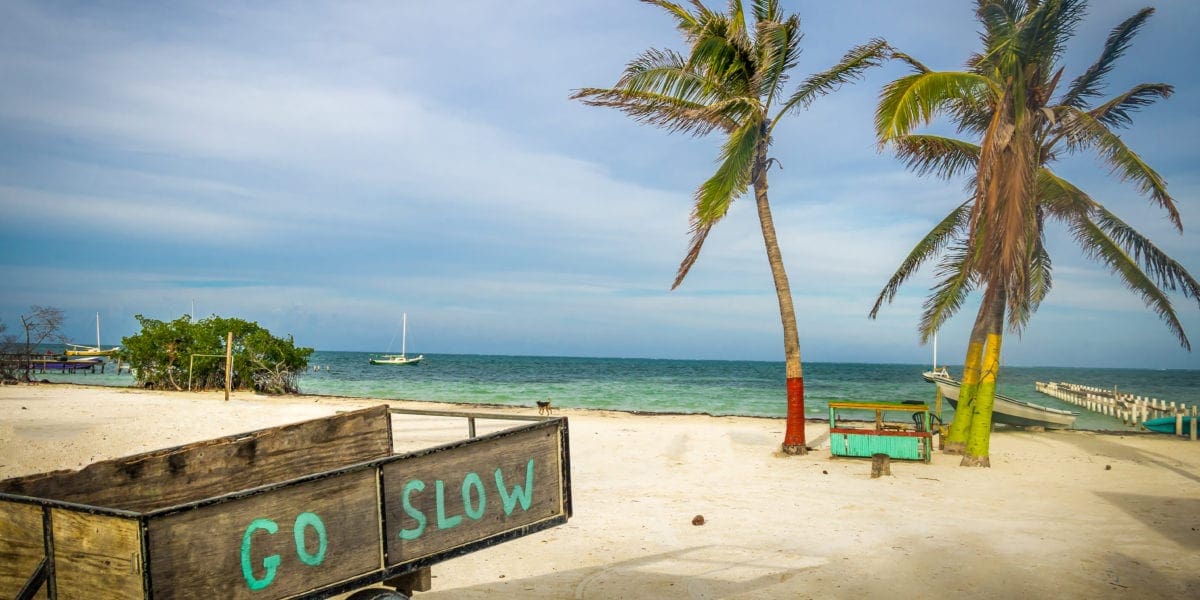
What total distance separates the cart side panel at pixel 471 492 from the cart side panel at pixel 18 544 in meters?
1.49

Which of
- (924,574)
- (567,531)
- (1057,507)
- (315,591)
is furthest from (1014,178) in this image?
(315,591)

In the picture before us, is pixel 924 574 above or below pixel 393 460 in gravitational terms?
below

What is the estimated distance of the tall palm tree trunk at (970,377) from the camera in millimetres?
12633

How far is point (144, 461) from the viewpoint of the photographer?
4.27 meters

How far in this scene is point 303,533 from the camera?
333cm

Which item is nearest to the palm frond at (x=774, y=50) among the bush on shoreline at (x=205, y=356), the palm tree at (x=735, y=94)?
the palm tree at (x=735, y=94)

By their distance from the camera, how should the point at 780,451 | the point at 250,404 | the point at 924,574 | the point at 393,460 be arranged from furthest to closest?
1. the point at 250,404
2. the point at 780,451
3. the point at 924,574
4. the point at 393,460

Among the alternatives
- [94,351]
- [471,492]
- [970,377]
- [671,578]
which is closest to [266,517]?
[471,492]

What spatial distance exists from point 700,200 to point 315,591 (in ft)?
32.8

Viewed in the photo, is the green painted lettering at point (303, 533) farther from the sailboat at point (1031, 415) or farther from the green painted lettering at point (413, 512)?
the sailboat at point (1031, 415)

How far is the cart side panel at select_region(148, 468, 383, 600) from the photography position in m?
2.98

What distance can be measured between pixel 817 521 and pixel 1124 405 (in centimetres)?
2311

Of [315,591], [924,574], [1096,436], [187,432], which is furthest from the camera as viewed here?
[1096,436]

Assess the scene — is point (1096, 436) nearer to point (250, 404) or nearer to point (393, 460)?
point (393, 460)
